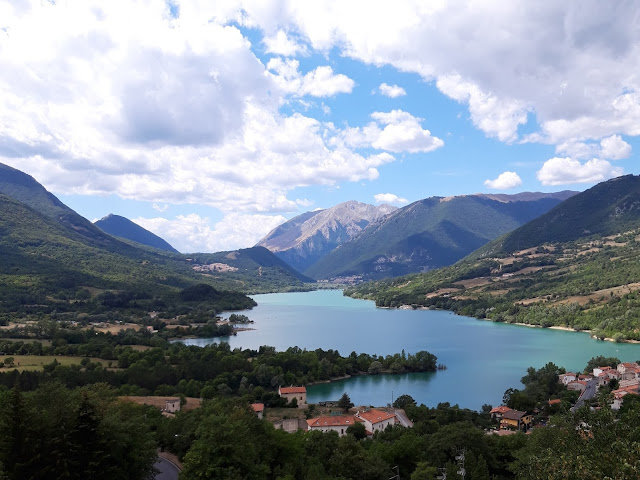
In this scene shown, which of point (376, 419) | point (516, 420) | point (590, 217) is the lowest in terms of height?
point (516, 420)

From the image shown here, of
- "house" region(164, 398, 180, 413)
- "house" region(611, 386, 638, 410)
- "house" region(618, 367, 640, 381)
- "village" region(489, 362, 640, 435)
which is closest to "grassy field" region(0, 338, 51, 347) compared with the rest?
"house" region(164, 398, 180, 413)

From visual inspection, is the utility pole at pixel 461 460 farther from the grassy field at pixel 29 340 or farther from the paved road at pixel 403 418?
the grassy field at pixel 29 340

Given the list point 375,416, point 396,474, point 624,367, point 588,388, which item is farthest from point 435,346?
point 396,474

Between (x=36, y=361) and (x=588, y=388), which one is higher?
(x=36, y=361)

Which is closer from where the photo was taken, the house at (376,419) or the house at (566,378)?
the house at (376,419)

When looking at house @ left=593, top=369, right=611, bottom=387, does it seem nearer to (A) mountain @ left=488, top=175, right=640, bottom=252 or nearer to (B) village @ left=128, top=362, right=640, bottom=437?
(B) village @ left=128, top=362, right=640, bottom=437

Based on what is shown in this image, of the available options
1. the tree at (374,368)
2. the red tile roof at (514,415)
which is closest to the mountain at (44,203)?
the tree at (374,368)

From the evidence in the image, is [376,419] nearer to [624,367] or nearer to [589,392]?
[589,392]
